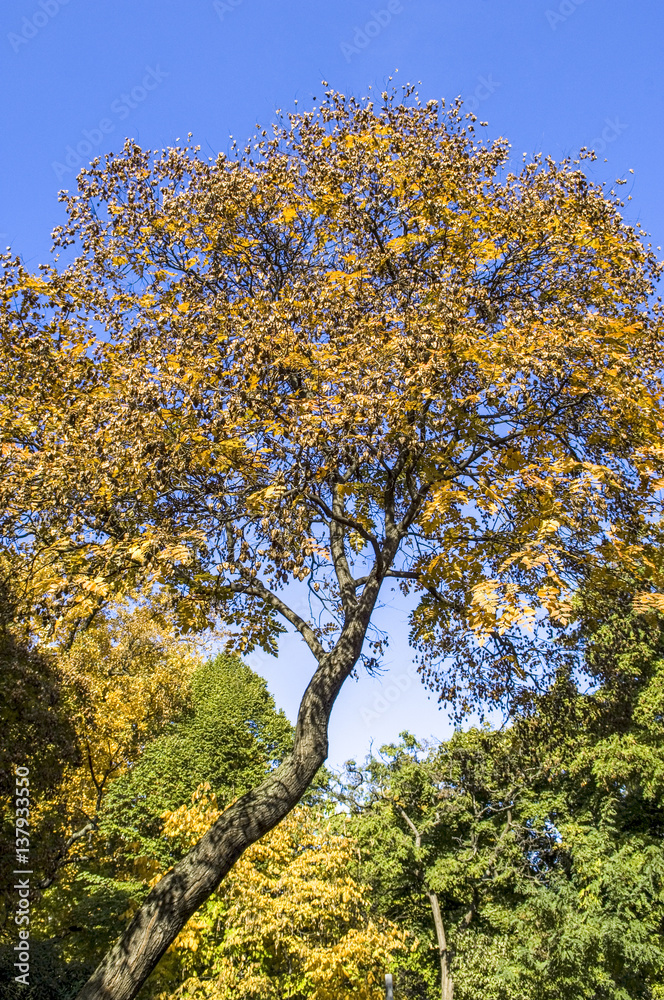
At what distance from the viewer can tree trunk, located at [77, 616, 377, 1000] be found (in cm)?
547

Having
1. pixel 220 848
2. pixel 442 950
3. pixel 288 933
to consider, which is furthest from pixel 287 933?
pixel 442 950

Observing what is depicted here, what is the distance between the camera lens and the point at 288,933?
1486 cm

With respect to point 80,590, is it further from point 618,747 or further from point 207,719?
point 207,719

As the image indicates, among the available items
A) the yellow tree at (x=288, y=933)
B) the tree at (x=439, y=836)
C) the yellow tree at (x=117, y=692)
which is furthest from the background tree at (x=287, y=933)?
the tree at (x=439, y=836)

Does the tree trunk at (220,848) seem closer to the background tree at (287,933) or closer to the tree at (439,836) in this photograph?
the background tree at (287,933)

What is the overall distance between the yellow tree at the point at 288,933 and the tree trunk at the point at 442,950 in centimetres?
864

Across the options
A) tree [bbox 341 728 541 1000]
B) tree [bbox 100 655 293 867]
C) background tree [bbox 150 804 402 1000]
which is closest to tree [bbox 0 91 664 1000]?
background tree [bbox 150 804 402 1000]

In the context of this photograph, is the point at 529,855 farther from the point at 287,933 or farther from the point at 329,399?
the point at 329,399

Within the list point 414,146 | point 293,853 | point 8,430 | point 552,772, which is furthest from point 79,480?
point 552,772

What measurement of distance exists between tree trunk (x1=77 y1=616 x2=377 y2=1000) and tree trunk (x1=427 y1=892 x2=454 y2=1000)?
21.4 m

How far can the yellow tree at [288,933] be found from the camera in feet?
47.7

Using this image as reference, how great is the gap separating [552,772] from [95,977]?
19452 millimetres

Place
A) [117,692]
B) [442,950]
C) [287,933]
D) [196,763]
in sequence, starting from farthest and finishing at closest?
1. [196,763]
2. [442,950]
3. [117,692]
4. [287,933]

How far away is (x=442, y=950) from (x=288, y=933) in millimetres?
12261
